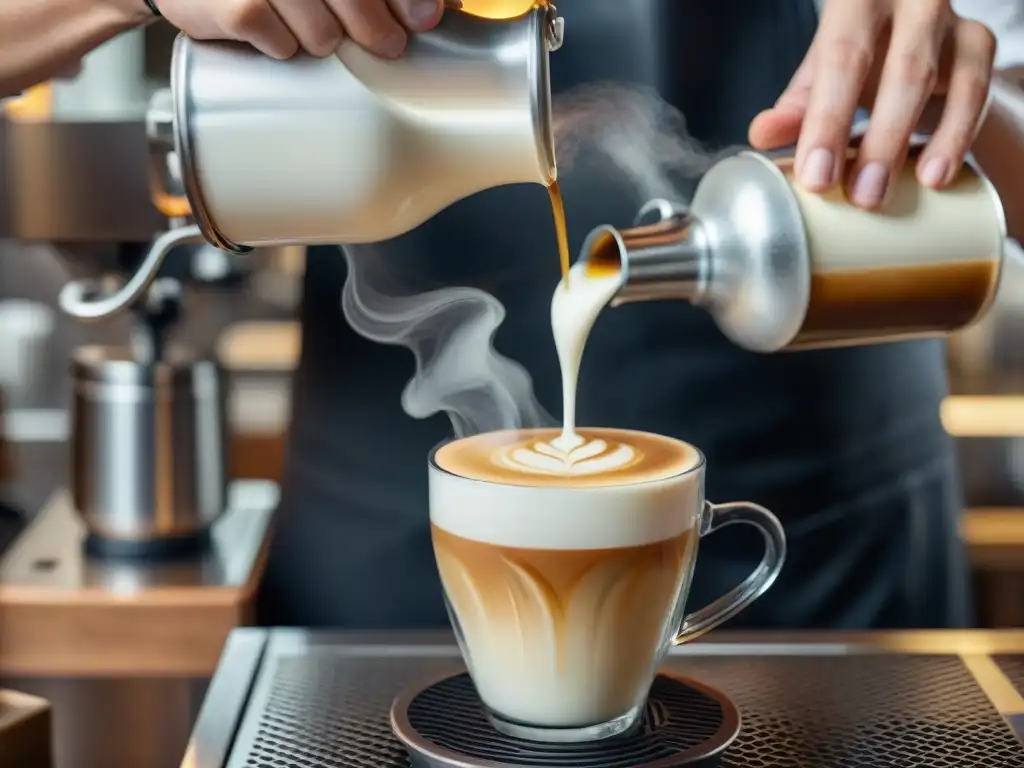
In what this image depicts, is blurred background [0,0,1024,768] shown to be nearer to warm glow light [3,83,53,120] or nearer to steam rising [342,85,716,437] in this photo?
warm glow light [3,83,53,120]

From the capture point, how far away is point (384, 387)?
1171 millimetres

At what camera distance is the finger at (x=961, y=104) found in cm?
81

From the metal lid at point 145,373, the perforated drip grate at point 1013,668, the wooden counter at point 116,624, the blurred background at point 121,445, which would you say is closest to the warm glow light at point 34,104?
the blurred background at point 121,445

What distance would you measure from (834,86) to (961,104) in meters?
0.10

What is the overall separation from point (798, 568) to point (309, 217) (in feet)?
2.15

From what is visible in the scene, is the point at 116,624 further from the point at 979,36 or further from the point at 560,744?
the point at 979,36

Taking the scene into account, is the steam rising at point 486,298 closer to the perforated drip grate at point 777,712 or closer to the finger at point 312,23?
the perforated drip grate at point 777,712

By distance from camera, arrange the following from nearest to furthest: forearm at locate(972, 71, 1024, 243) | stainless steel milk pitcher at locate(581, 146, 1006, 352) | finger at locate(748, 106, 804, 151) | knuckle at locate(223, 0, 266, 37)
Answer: knuckle at locate(223, 0, 266, 37)
stainless steel milk pitcher at locate(581, 146, 1006, 352)
finger at locate(748, 106, 804, 151)
forearm at locate(972, 71, 1024, 243)

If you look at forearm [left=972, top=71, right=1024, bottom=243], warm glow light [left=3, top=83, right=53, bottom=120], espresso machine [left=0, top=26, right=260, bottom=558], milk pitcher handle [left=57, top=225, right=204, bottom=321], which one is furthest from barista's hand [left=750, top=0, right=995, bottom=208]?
warm glow light [left=3, top=83, right=53, bottom=120]

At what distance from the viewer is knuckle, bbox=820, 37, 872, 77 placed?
0.83m

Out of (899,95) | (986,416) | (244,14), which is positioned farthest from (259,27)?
(986,416)

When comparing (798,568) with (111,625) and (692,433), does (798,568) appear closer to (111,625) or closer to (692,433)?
(692,433)

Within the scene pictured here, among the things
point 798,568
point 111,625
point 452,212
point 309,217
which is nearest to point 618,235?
point 309,217

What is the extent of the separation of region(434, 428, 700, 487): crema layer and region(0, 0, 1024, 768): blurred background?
0.34 metres
